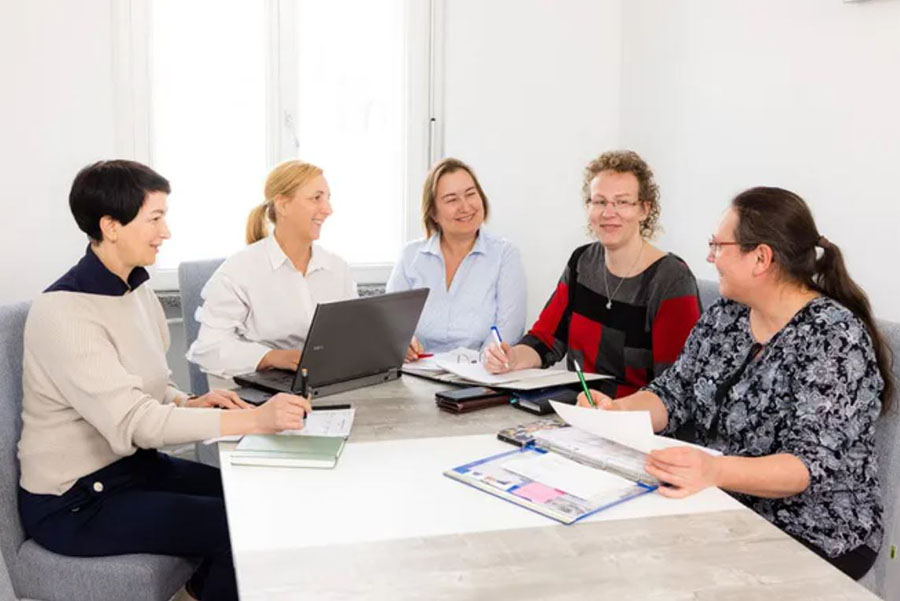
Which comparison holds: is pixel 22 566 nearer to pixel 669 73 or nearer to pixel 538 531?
pixel 538 531

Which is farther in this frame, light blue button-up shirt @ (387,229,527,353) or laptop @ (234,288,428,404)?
light blue button-up shirt @ (387,229,527,353)

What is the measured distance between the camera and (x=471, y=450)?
1.58m

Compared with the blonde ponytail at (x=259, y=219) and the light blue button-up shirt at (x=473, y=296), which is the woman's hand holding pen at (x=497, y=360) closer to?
the light blue button-up shirt at (x=473, y=296)

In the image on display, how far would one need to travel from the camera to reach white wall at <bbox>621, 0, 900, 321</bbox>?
7.40 ft

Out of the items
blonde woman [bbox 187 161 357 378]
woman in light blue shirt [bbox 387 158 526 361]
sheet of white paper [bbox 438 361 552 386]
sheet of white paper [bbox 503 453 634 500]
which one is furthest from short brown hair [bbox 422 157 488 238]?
sheet of white paper [bbox 503 453 634 500]

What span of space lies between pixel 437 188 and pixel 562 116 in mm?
1104

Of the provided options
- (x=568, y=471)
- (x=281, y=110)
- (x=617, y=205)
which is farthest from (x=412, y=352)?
(x=281, y=110)

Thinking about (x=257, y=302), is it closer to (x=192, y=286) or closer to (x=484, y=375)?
(x=192, y=286)

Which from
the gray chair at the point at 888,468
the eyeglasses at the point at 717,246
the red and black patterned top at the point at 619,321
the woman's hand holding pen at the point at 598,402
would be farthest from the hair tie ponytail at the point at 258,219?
the gray chair at the point at 888,468

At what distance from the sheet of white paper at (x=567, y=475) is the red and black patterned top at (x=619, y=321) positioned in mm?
677

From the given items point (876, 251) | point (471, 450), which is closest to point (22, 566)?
point (471, 450)

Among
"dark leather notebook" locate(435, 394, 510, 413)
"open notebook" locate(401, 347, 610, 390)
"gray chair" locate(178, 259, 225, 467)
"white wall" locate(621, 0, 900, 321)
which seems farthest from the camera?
"gray chair" locate(178, 259, 225, 467)

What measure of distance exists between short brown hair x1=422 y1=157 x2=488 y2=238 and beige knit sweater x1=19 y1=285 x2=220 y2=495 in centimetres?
131

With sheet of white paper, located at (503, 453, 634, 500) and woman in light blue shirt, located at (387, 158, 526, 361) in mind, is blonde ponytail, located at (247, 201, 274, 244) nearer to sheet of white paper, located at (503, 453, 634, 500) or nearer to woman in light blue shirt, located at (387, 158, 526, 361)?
woman in light blue shirt, located at (387, 158, 526, 361)
